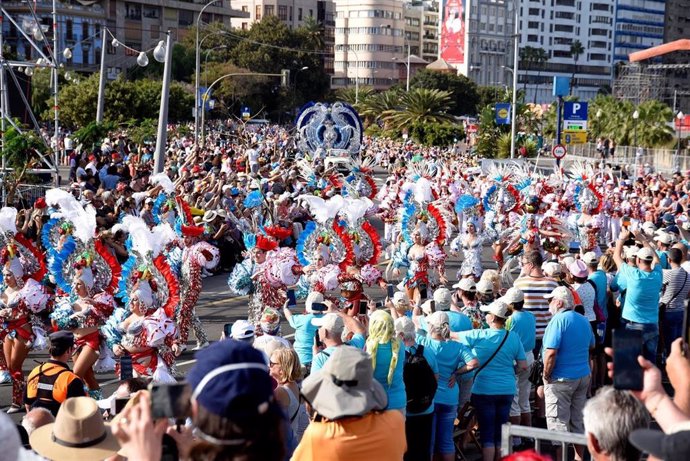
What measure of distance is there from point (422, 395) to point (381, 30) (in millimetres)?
125697

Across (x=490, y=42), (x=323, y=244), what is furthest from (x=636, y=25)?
(x=323, y=244)

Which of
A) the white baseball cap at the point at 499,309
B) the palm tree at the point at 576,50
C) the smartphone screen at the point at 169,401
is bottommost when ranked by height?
the white baseball cap at the point at 499,309

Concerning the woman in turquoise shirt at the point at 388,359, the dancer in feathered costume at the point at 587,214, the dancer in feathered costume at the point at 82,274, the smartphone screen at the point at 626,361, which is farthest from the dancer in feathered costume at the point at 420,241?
the smartphone screen at the point at 626,361

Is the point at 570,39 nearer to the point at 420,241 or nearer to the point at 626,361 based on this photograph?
the point at 420,241

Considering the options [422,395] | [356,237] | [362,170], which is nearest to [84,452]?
[422,395]

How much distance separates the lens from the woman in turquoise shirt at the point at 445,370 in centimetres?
739

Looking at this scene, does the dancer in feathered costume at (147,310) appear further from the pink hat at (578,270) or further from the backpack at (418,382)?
the pink hat at (578,270)

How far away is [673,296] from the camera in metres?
11.3

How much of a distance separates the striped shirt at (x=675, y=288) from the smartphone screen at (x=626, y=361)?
792 cm

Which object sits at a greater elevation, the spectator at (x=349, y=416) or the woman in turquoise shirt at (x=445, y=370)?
the spectator at (x=349, y=416)

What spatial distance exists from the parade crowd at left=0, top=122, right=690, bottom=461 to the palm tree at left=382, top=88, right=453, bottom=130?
155ft

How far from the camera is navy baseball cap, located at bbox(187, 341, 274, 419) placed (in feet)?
10.8

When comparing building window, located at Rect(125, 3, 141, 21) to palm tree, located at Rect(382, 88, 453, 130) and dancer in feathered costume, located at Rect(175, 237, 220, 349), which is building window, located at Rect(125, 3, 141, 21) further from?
dancer in feathered costume, located at Rect(175, 237, 220, 349)

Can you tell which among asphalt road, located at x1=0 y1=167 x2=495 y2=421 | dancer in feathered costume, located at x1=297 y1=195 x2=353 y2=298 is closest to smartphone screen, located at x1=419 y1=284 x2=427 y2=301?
dancer in feathered costume, located at x1=297 y1=195 x2=353 y2=298
